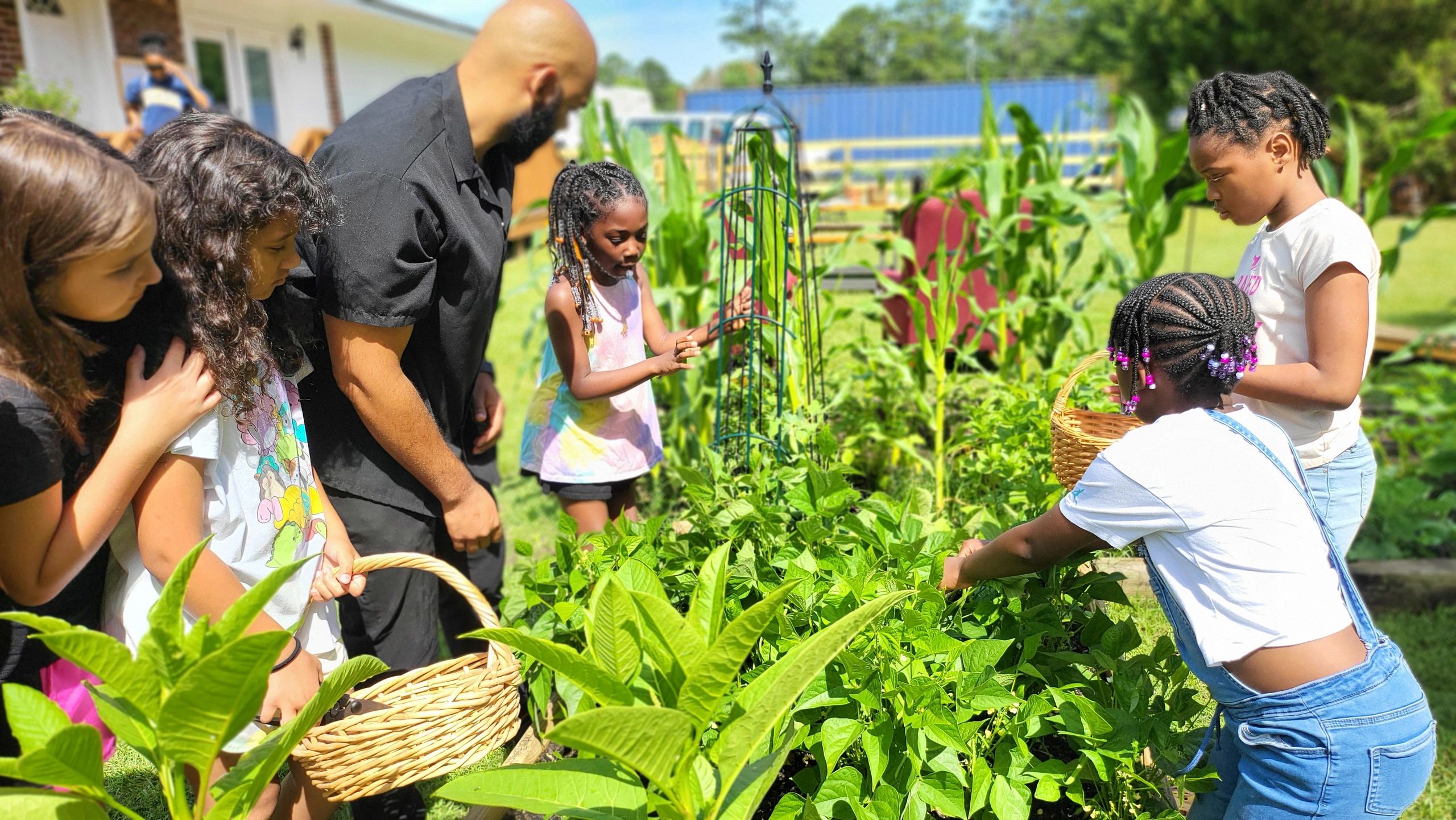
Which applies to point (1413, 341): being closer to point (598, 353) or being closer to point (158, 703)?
point (598, 353)

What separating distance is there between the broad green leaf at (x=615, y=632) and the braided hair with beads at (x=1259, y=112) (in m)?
1.56

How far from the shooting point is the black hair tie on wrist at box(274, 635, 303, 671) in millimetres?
1467

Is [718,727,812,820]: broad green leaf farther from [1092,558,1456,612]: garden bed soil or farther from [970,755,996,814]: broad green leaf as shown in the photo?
[1092,558,1456,612]: garden bed soil

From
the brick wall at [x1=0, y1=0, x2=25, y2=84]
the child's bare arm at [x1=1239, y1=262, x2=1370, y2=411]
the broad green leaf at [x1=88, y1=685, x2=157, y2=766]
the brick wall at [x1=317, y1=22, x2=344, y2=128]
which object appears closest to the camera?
the broad green leaf at [x1=88, y1=685, x2=157, y2=766]

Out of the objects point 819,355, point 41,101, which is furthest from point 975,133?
point 819,355

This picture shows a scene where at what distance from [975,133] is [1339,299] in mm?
26275

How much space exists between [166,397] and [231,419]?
16 centimetres

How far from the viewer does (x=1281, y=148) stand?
1891 mm

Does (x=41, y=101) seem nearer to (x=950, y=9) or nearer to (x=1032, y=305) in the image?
(x=1032, y=305)

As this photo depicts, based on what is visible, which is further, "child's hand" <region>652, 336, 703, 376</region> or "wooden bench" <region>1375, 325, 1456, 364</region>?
"wooden bench" <region>1375, 325, 1456, 364</region>

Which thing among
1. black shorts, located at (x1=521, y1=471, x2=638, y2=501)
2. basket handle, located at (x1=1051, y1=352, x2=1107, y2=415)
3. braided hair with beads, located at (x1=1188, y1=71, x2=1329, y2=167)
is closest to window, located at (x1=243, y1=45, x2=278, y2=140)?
black shorts, located at (x1=521, y1=471, x2=638, y2=501)

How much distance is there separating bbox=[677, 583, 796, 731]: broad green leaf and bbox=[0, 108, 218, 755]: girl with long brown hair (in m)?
0.80

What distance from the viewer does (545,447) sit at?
2375mm

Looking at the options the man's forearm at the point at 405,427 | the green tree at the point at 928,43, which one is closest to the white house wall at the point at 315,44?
the man's forearm at the point at 405,427
